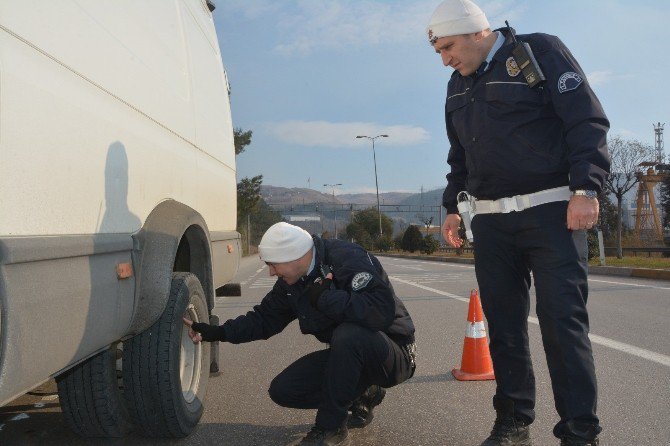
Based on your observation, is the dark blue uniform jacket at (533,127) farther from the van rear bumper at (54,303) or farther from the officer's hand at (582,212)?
the van rear bumper at (54,303)

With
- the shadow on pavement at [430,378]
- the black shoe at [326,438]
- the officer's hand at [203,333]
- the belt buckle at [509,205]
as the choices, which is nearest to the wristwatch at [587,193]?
the belt buckle at [509,205]

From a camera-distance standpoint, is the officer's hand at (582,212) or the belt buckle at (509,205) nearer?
the officer's hand at (582,212)

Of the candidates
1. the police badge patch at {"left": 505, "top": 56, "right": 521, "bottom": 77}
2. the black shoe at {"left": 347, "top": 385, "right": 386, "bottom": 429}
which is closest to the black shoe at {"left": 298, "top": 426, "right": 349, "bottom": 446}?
the black shoe at {"left": 347, "top": 385, "right": 386, "bottom": 429}

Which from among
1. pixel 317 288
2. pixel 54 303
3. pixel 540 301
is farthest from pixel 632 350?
pixel 54 303

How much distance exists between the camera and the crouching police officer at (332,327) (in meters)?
2.84

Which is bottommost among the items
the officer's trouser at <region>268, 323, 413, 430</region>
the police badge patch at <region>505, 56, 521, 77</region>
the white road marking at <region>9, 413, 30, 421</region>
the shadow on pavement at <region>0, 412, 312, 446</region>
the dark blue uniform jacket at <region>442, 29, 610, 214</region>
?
the shadow on pavement at <region>0, 412, 312, 446</region>

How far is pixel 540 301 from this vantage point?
2631 millimetres

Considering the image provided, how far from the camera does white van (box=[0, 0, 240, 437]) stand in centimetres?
167

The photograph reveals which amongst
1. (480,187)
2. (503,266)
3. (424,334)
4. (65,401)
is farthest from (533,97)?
(424,334)

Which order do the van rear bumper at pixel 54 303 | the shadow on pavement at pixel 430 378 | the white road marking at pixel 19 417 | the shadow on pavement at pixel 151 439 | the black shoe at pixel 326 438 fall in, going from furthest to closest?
the shadow on pavement at pixel 430 378
the white road marking at pixel 19 417
the shadow on pavement at pixel 151 439
the black shoe at pixel 326 438
the van rear bumper at pixel 54 303

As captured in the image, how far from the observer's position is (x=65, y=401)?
2.66 meters

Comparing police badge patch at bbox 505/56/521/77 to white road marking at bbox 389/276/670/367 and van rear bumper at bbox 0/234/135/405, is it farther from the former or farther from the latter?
white road marking at bbox 389/276/670/367

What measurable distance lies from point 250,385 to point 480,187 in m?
2.15

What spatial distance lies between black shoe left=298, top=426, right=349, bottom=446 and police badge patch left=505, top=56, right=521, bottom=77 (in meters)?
1.69
